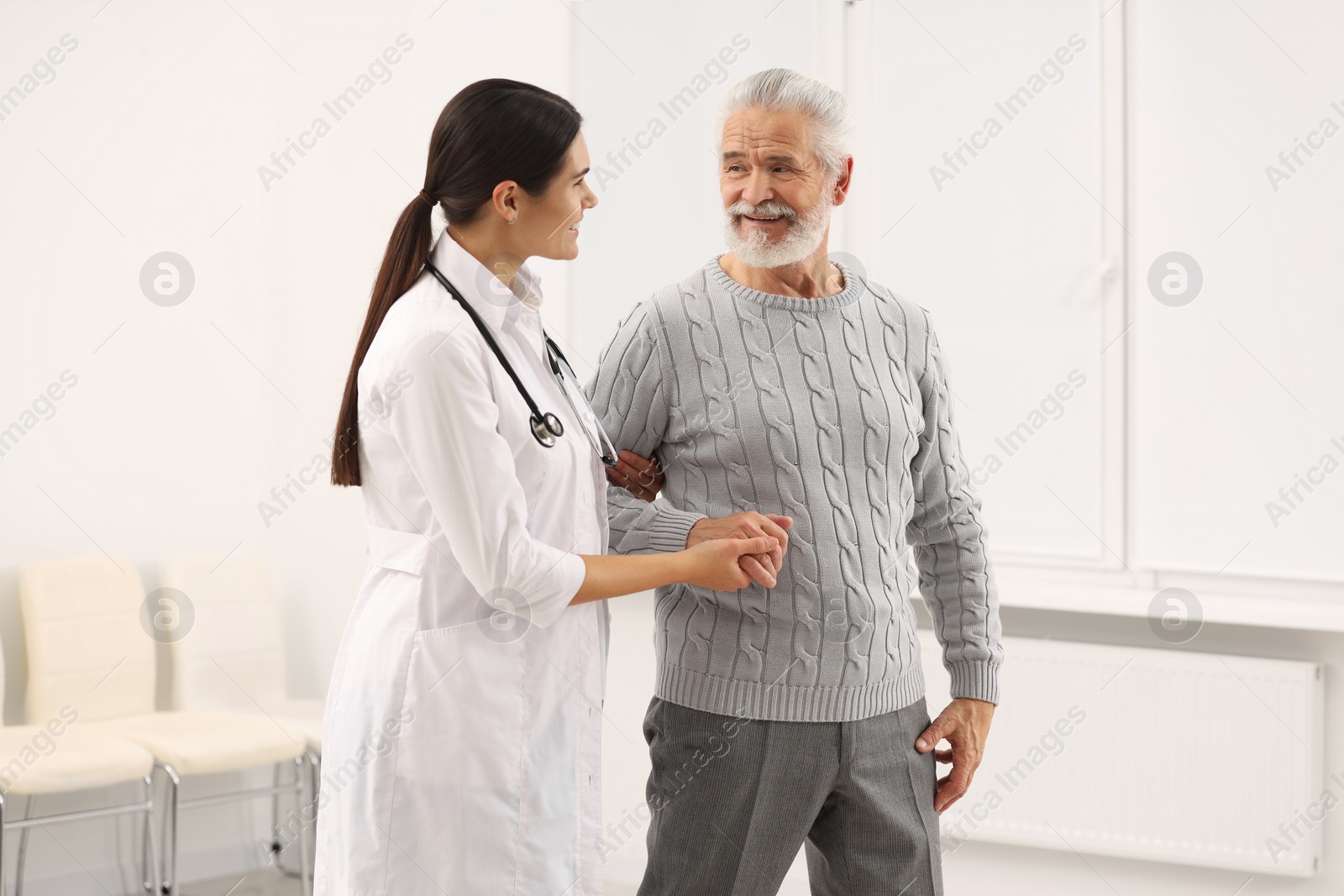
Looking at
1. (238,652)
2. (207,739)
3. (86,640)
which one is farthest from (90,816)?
(238,652)

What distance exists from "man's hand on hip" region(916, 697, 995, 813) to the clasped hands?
38cm

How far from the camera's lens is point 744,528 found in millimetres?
1417

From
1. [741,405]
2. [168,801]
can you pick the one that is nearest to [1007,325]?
[741,405]

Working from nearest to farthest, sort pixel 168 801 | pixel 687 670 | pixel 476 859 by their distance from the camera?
pixel 476 859 → pixel 687 670 → pixel 168 801

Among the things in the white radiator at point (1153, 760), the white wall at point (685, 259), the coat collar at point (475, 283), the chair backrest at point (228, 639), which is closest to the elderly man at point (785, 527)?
the coat collar at point (475, 283)

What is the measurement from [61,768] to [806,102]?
257 centimetres

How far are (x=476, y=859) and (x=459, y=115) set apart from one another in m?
0.81

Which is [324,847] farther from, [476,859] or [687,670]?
[687,670]

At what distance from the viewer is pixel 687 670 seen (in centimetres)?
153

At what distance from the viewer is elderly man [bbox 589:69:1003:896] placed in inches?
58.6

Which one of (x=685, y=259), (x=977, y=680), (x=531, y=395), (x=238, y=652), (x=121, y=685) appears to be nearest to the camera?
(x=531, y=395)

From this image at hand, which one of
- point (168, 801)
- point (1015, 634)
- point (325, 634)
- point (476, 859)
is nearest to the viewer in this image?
point (476, 859)

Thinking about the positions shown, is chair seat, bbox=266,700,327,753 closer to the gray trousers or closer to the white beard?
the gray trousers

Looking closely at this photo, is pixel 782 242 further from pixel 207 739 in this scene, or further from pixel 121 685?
pixel 121 685
